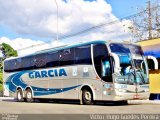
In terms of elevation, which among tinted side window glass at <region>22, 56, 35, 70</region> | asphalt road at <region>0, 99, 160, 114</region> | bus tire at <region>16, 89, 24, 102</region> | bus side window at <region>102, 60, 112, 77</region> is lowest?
asphalt road at <region>0, 99, 160, 114</region>

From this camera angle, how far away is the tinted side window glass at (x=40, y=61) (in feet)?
89.7

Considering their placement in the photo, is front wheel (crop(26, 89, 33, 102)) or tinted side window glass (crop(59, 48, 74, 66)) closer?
tinted side window glass (crop(59, 48, 74, 66))

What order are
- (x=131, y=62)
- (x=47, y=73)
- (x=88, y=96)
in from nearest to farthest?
(x=131, y=62) < (x=88, y=96) < (x=47, y=73)

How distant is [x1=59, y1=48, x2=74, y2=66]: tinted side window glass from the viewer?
2419cm

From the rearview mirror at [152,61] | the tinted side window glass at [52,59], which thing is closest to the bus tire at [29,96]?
the tinted side window glass at [52,59]

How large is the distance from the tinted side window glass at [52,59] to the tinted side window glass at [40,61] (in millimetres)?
529

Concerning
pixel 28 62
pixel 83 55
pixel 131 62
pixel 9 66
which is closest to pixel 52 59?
pixel 83 55

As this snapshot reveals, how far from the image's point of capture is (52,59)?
26.3m

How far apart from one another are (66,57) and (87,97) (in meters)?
2.94

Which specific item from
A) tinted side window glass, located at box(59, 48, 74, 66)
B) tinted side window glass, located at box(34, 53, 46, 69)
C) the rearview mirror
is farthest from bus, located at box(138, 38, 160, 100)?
tinted side window glass, located at box(34, 53, 46, 69)

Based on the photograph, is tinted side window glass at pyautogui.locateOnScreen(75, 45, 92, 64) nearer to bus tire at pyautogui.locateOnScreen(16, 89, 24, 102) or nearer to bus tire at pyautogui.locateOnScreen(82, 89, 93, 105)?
bus tire at pyautogui.locateOnScreen(82, 89, 93, 105)

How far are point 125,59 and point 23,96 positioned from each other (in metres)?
10.9

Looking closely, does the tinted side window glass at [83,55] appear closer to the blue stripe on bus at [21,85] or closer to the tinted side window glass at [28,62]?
the blue stripe on bus at [21,85]

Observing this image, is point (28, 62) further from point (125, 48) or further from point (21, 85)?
point (125, 48)
